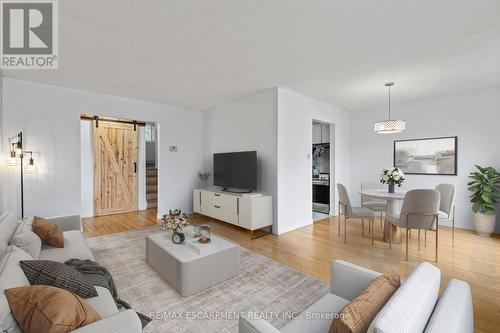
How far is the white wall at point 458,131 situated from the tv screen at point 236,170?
3.10m

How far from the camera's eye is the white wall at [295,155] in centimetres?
411

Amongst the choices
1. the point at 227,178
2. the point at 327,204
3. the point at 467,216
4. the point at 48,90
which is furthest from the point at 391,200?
the point at 48,90

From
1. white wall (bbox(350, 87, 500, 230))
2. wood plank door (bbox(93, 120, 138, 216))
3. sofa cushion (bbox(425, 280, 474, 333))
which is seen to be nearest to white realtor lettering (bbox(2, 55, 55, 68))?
wood plank door (bbox(93, 120, 138, 216))

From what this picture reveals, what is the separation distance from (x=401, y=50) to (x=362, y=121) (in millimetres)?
3121

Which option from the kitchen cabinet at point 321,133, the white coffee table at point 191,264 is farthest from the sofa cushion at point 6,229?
the kitchen cabinet at point 321,133

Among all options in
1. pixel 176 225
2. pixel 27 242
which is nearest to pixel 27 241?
pixel 27 242

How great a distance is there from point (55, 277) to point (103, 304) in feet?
1.04

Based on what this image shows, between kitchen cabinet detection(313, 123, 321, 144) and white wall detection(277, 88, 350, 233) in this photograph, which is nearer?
white wall detection(277, 88, 350, 233)

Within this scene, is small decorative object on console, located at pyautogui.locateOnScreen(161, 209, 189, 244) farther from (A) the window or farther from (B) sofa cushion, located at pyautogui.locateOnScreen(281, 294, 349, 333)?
(A) the window

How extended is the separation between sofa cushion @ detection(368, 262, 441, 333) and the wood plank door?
620cm

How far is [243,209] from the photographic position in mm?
3963

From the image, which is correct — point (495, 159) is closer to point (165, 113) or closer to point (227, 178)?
point (227, 178)

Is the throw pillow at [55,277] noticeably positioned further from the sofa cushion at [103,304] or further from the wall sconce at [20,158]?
the wall sconce at [20,158]

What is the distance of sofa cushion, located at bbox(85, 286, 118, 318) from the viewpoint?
1356 millimetres
